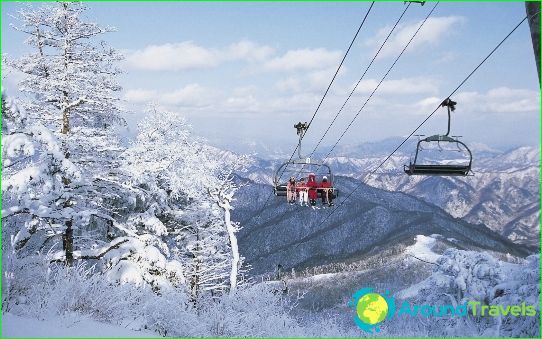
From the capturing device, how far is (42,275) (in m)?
7.47

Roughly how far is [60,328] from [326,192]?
945 centimetres

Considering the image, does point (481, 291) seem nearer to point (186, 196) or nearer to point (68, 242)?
point (186, 196)

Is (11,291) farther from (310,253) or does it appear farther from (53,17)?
(310,253)

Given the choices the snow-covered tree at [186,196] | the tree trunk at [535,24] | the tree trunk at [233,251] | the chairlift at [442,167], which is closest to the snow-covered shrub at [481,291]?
the chairlift at [442,167]

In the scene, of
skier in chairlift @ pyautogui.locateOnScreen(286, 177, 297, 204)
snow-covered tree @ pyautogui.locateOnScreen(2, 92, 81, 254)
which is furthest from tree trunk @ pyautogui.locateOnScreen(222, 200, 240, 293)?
snow-covered tree @ pyautogui.locateOnScreen(2, 92, 81, 254)

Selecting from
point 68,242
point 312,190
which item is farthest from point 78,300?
point 312,190

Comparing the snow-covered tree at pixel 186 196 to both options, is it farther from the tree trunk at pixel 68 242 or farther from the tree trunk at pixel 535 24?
the tree trunk at pixel 535 24

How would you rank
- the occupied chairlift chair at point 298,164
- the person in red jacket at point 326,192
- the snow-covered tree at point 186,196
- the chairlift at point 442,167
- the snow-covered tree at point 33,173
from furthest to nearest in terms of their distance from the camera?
the snow-covered tree at point 186,196
the person in red jacket at point 326,192
the occupied chairlift chair at point 298,164
the chairlift at point 442,167
the snow-covered tree at point 33,173

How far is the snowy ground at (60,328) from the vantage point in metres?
5.18

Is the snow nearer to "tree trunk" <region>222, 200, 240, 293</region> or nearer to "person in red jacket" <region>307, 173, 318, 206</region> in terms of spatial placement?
"tree trunk" <region>222, 200, 240, 293</region>

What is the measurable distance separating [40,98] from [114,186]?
3634mm

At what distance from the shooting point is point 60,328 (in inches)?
219

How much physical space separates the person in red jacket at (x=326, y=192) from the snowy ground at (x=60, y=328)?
27.4 feet

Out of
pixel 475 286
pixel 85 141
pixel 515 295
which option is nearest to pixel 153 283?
pixel 85 141
